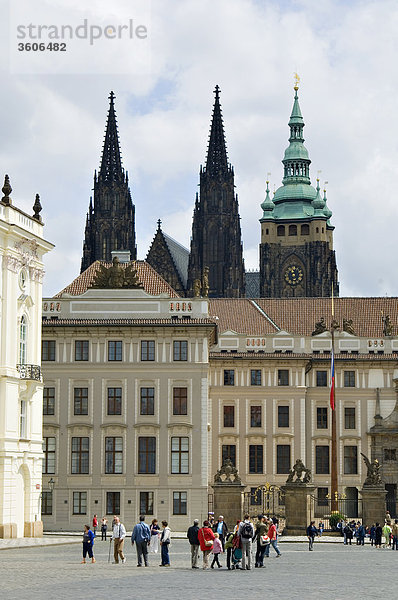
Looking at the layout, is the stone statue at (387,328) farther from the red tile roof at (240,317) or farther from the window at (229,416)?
the window at (229,416)

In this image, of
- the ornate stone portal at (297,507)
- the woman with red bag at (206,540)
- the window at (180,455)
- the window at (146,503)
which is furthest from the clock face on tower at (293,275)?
the woman with red bag at (206,540)

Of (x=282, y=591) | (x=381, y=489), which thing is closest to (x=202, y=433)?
(x=381, y=489)

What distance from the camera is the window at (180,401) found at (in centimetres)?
6397

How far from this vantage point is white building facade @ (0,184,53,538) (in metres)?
47.6

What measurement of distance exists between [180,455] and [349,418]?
17.2 metres

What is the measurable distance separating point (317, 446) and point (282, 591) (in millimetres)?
54155

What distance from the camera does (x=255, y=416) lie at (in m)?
75.2

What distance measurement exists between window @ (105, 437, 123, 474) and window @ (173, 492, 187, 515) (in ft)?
10.3

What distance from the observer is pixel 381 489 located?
54.2 metres

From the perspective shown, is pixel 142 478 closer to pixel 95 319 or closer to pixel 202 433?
pixel 202 433

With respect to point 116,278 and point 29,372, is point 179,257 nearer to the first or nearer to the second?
point 116,278

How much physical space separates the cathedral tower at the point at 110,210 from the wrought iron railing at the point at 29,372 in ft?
239

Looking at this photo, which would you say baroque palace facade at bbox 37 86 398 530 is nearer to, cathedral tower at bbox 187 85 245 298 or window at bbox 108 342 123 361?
window at bbox 108 342 123 361

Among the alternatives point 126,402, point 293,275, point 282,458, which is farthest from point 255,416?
point 293,275
